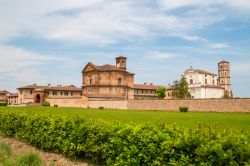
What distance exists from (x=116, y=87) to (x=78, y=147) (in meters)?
66.3

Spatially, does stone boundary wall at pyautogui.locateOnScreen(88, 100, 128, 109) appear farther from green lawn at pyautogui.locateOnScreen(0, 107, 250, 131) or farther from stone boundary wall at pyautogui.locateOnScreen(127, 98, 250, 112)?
green lawn at pyautogui.locateOnScreen(0, 107, 250, 131)

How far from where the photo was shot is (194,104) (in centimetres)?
4500

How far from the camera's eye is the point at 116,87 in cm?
7462

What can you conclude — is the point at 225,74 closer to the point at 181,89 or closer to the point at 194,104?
the point at 181,89

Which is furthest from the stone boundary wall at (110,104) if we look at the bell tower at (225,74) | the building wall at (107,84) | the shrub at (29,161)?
the bell tower at (225,74)

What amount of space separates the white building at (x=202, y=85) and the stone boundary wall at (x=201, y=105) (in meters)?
43.8

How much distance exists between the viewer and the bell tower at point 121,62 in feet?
259

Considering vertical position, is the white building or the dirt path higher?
the white building

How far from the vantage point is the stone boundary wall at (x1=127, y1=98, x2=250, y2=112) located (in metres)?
39.9

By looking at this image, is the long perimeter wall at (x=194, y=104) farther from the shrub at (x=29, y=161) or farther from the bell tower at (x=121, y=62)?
the shrub at (x=29, y=161)

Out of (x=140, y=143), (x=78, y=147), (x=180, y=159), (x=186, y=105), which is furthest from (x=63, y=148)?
(x=186, y=105)

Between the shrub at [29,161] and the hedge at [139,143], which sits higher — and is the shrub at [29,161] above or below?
below

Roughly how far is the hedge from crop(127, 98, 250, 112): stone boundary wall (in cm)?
3483

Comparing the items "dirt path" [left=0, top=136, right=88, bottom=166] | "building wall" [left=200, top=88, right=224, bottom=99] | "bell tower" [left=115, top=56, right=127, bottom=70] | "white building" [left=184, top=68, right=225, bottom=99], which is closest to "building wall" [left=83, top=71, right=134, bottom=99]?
"bell tower" [left=115, top=56, right=127, bottom=70]
